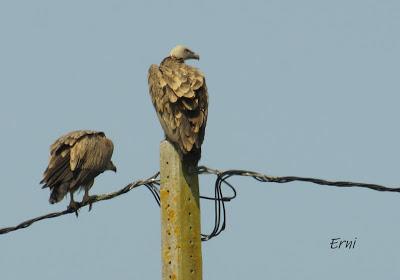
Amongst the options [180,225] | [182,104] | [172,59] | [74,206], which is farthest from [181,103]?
[74,206]

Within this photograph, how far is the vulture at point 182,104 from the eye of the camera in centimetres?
925

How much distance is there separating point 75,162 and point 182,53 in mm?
2606

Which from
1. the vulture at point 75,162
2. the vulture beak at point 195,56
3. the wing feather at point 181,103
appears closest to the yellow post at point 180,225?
the wing feather at point 181,103

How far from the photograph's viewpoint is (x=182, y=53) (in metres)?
13.7

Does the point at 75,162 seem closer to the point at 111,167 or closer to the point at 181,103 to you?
the point at 111,167

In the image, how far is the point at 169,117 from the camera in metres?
10.2

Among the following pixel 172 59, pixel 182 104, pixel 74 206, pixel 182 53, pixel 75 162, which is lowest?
pixel 74 206

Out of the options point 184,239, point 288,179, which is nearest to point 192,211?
point 184,239

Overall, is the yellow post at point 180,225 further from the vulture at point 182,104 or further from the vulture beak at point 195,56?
the vulture beak at point 195,56

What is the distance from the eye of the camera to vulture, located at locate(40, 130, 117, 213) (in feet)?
39.4

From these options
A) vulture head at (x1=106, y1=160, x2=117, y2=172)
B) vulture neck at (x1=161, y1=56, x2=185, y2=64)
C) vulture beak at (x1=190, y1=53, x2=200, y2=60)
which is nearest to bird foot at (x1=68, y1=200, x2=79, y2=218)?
vulture head at (x1=106, y1=160, x2=117, y2=172)

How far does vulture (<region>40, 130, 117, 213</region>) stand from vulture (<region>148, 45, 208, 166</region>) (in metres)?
1.72

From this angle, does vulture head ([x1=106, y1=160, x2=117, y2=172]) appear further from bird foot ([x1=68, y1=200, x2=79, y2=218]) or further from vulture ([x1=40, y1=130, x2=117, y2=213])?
bird foot ([x1=68, y1=200, x2=79, y2=218])

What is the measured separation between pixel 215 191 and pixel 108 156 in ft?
13.0
